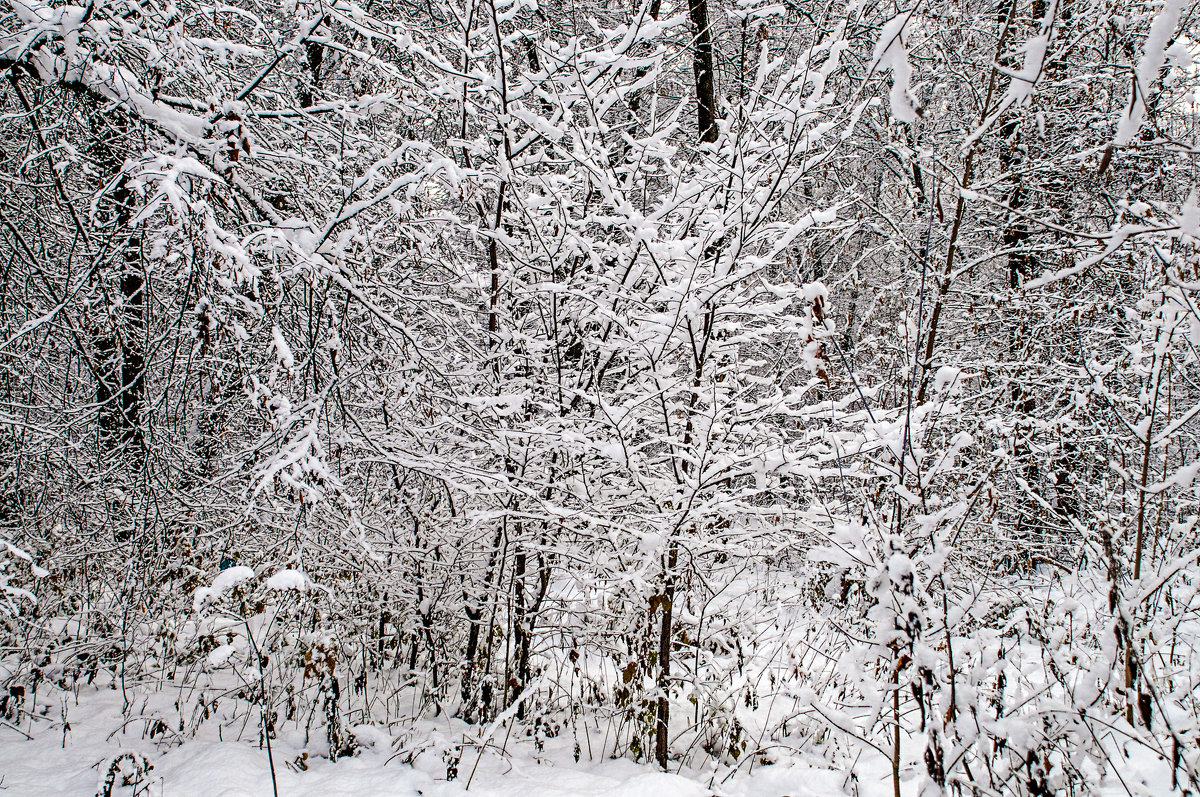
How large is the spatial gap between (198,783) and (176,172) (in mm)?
2588

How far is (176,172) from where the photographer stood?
6.69 ft

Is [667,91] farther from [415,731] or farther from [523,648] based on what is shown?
[415,731]

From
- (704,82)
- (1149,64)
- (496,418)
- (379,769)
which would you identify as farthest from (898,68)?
(704,82)

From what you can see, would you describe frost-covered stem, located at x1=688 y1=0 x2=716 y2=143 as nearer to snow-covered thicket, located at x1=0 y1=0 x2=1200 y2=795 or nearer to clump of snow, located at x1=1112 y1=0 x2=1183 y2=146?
snow-covered thicket, located at x1=0 y1=0 x2=1200 y2=795

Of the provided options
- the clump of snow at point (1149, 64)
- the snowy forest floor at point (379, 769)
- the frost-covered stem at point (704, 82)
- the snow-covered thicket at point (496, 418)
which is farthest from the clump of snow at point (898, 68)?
the frost-covered stem at point (704, 82)

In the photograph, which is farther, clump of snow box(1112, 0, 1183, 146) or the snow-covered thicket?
the snow-covered thicket

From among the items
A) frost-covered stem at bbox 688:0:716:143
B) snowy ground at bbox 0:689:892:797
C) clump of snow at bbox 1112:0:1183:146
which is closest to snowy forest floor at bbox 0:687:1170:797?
snowy ground at bbox 0:689:892:797

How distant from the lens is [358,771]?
9.84ft

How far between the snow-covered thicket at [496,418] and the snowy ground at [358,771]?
0.12 metres

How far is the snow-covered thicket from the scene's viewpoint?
7.43ft

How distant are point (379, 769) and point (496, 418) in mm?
1760

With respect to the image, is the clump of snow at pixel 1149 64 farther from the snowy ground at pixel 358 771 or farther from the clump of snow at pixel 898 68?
the snowy ground at pixel 358 771

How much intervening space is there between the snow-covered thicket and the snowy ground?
0.12m

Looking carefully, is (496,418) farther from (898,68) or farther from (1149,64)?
(1149,64)
